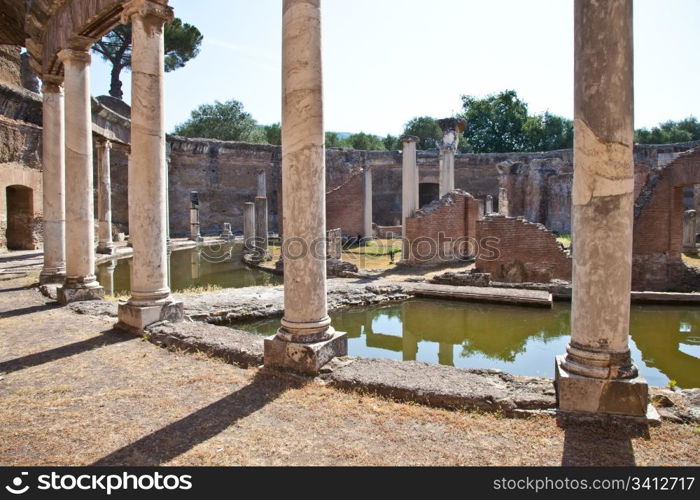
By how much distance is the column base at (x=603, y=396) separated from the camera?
11.5ft

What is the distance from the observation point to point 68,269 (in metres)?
8.27

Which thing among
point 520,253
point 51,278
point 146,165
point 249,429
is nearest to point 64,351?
point 146,165

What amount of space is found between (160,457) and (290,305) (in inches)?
79.3

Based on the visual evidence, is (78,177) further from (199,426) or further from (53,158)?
(199,426)

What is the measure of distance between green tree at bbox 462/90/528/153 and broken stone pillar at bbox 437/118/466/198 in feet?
104

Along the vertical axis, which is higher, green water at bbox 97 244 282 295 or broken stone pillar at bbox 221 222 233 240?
broken stone pillar at bbox 221 222 233 240

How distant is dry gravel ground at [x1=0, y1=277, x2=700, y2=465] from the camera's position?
3.06m

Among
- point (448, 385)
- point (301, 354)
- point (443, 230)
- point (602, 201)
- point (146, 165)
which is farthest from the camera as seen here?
point (443, 230)

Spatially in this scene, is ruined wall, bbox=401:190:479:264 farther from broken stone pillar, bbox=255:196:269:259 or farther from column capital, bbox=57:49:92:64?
column capital, bbox=57:49:92:64

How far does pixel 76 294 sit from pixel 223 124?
47.3 m

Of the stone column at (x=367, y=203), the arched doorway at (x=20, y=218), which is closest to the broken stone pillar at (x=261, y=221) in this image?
the stone column at (x=367, y=203)

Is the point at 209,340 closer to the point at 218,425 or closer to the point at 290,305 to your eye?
the point at 290,305

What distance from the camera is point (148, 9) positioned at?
20.5ft

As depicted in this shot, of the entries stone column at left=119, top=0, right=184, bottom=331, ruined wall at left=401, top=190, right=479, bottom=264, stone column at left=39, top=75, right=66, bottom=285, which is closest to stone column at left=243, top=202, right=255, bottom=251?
ruined wall at left=401, top=190, right=479, bottom=264
